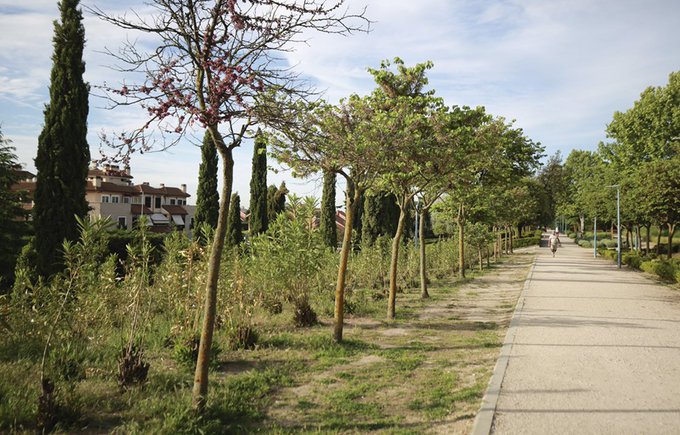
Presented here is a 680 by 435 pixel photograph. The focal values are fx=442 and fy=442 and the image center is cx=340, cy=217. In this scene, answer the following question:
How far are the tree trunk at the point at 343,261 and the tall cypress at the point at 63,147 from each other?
8839 millimetres

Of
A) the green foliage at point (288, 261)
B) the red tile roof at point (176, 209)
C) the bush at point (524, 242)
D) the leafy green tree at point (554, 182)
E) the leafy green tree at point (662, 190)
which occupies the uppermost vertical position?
the leafy green tree at point (554, 182)

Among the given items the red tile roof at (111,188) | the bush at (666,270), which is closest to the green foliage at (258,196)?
the red tile roof at (111,188)

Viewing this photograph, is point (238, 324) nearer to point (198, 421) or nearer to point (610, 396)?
point (198, 421)

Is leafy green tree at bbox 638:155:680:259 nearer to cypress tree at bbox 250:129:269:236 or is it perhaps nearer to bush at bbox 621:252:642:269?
bush at bbox 621:252:642:269

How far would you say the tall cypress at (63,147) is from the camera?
12.7 m

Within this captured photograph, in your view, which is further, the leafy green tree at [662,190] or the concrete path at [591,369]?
the leafy green tree at [662,190]

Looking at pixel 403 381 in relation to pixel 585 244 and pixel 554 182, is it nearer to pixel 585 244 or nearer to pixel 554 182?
pixel 585 244

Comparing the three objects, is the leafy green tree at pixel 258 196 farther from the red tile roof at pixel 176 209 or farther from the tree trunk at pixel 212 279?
the tree trunk at pixel 212 279

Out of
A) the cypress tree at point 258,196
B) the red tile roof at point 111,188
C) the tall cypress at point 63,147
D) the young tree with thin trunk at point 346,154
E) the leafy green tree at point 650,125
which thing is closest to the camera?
the young tree with thin trunk at point 346,154

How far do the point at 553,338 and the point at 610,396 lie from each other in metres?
3.05

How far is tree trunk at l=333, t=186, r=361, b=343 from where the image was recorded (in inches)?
299

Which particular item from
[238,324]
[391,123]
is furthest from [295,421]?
[391,123]

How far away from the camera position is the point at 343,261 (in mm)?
7969

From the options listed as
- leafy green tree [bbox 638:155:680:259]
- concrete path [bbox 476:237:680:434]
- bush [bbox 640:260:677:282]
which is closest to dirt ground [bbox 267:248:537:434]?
concrete path [bbox 476:237:680:434]
